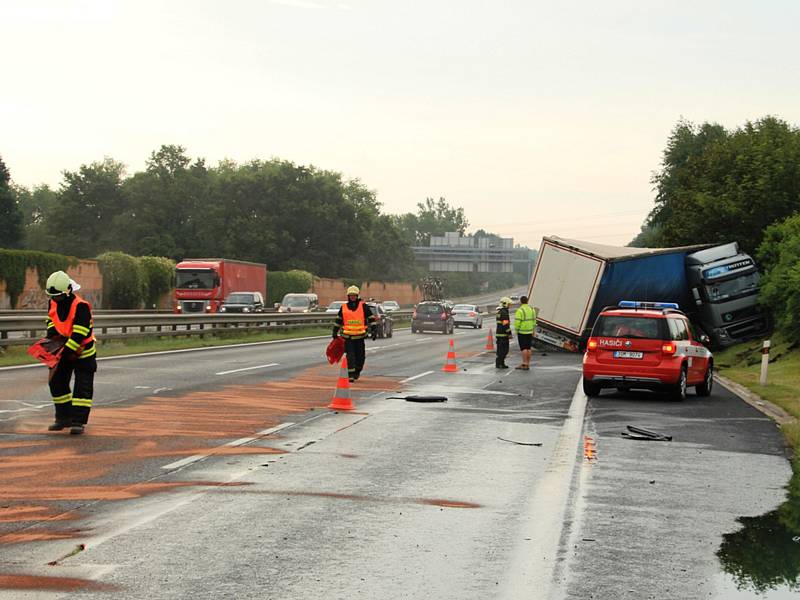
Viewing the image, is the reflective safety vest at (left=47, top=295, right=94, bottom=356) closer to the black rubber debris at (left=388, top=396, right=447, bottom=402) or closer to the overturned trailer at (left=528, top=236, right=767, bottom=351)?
the black rubber debris at (left=388, top=396, right=447, bottom=402)

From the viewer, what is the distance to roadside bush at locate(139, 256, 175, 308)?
2542 inches

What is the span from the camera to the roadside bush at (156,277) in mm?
64562

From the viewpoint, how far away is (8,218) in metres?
97.8

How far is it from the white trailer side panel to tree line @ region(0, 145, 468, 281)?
2801 inches

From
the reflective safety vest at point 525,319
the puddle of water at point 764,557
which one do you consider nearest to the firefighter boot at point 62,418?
the puddle of water at point 764,557

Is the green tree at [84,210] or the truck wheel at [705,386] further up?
the green tree at [84,210]

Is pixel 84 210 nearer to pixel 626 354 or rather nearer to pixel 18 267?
pixel 18 267

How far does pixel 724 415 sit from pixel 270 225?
92.2 m

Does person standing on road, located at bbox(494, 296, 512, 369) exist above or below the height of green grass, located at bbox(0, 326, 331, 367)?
above

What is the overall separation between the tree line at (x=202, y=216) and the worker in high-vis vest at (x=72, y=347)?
90.1 meters

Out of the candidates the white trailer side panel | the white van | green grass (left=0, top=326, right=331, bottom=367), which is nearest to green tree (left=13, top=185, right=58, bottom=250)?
the white van

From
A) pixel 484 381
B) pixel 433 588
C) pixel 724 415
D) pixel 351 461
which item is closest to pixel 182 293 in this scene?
pixel 484 381

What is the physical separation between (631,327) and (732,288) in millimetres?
16921

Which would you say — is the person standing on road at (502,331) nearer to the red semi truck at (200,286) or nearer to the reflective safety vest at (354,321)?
the reflective safety vest at (354,321)
